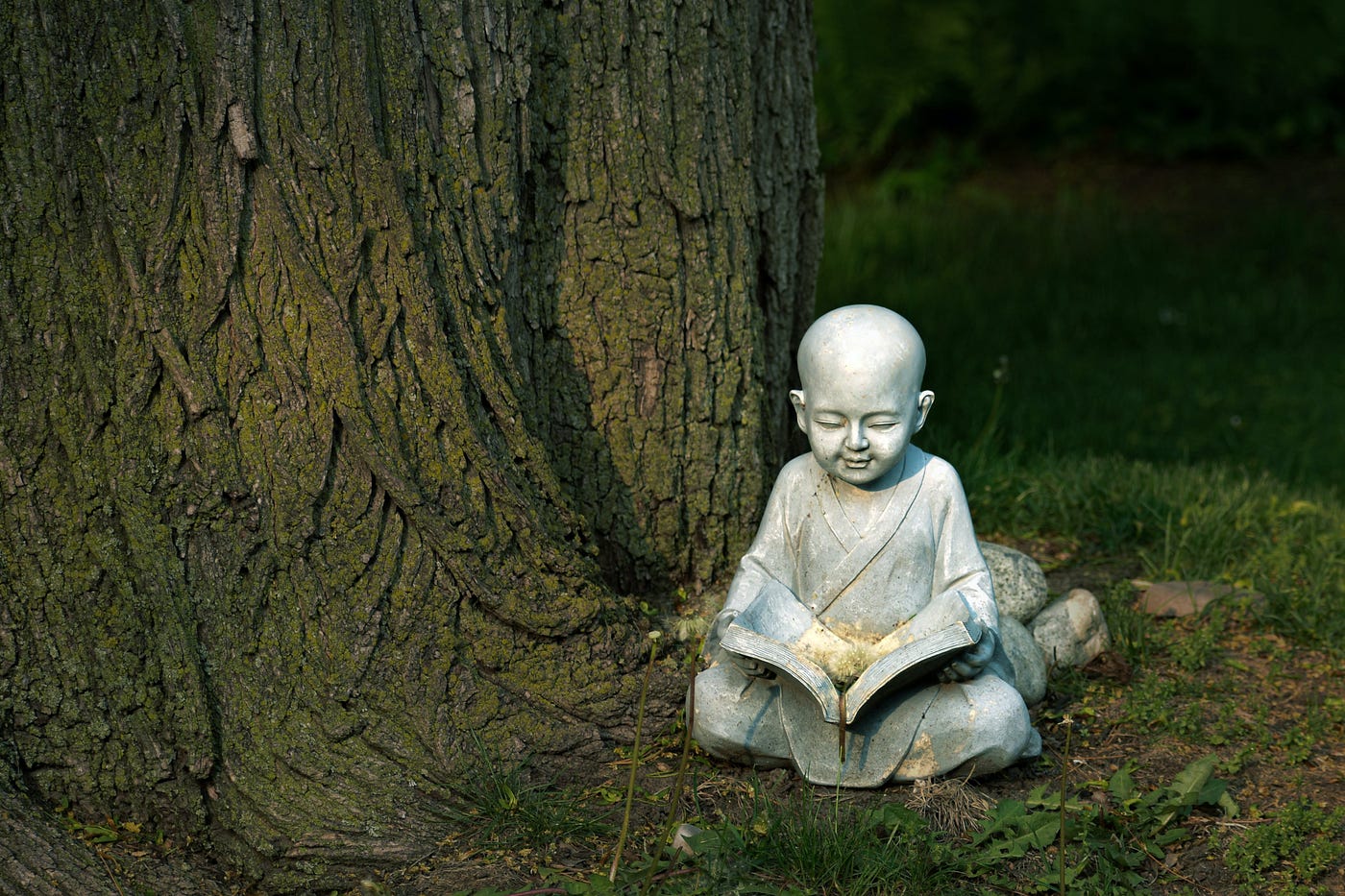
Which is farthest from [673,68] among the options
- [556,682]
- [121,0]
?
[556,682]

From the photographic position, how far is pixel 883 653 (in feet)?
11.0

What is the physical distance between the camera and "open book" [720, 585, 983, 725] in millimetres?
3162

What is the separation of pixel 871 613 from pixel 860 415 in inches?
22.0

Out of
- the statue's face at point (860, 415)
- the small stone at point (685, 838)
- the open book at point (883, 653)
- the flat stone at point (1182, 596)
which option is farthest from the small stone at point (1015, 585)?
the small stone at point (685, 838)

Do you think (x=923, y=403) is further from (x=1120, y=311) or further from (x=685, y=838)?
(x=1120, y=311)

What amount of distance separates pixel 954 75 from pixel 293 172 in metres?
8.62

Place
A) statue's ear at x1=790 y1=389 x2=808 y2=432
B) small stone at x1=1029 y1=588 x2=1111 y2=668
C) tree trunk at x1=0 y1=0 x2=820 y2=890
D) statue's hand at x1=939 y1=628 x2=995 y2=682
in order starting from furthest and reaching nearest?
small stone at x1=1029 y1=588 x2=1111 y2=668, statue's ear at x1=790 y1=389 x2=808 y2=432, statue's hand at x1=939 y1=628 x2=995 y2=682, tree trunk at x1=0 y1=0 x2=820 y2=890

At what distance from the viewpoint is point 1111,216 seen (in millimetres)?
9422

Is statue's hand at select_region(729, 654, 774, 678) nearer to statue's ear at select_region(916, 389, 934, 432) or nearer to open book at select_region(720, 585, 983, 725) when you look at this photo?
open book at select_region(720, 585, 983, 725)

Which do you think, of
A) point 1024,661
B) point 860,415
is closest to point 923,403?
point 860,415

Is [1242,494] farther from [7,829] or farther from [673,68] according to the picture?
[7,829]

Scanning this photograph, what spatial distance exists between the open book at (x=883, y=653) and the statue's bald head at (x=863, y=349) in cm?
59

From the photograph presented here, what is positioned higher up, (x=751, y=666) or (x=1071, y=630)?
(x=751, y=666)

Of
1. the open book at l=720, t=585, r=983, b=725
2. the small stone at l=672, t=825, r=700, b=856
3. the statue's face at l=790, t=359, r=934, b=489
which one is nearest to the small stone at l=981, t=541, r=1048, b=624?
the open book at l=720, t=585, r=983, b=725
